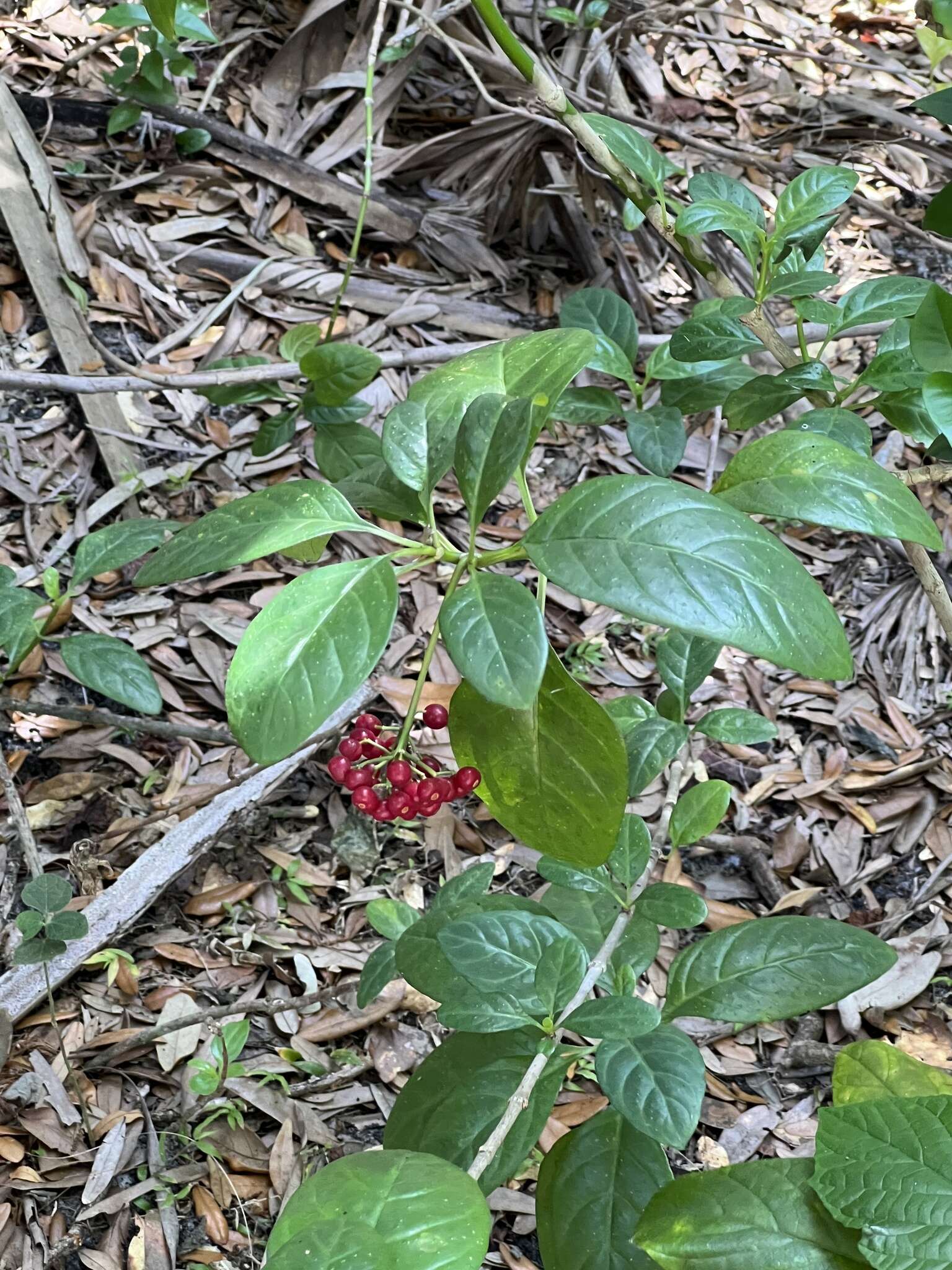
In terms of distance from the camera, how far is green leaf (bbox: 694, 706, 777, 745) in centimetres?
148

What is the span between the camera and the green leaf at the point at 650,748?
1.32m

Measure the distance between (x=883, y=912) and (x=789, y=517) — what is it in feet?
4.87

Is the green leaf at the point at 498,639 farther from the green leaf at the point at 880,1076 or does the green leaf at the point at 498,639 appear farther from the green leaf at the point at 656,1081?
the green leaf at the point at 880,1076

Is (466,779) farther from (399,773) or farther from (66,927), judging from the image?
(66,927)

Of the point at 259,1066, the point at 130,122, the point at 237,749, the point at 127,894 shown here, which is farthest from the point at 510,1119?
the point at 130,122

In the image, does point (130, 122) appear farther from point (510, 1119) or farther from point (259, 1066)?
point (510, 1119)

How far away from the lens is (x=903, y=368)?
1.27 m

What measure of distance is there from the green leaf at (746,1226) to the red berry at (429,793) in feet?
1.57

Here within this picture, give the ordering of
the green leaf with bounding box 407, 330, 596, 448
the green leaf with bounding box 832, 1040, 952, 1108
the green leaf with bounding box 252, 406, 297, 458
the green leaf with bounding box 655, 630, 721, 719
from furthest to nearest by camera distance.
A: the green leaf with bounding box 252, 406, 297, 458 < the green leaf with bounding box 655, 630, 721, 719 < the green leaf with bounding box 832, 1040, 952, 1108 < the green leaf with bounding box 407, 330, 596, 448

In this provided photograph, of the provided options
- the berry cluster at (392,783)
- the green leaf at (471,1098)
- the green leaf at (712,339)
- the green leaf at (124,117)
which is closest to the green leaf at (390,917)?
the green leaf at (471,1098)

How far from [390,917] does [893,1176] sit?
808 mm

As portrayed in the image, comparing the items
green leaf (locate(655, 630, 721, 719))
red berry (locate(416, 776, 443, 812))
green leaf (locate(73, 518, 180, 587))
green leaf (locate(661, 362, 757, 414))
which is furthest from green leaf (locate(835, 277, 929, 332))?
green leaf (locate(73, 518, 180, 587))

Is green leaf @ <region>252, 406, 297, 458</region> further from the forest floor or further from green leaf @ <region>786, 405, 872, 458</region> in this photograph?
green leaf @ <region>786, 405, 872, 458</region>

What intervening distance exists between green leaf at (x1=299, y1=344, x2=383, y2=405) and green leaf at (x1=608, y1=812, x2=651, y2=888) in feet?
3.37
